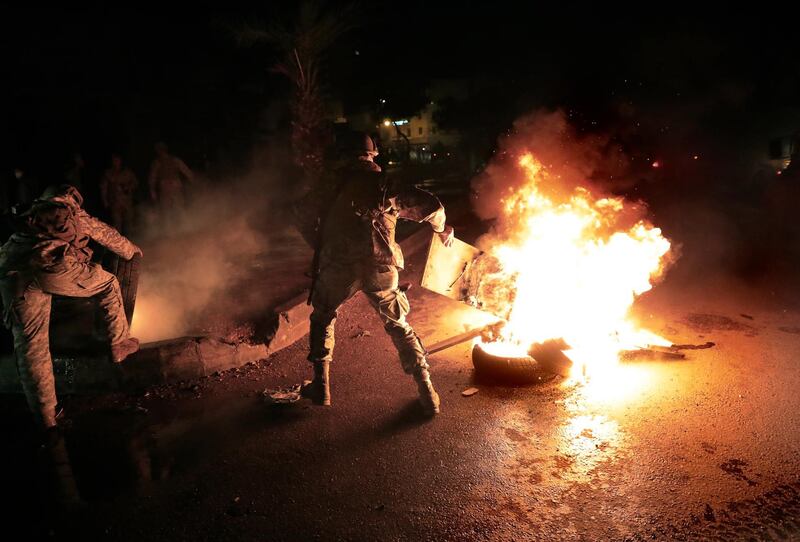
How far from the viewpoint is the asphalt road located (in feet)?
9.55

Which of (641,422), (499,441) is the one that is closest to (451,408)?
(499,441)

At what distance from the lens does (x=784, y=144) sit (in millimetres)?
23781

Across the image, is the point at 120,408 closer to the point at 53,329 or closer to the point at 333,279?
the point at 53,329

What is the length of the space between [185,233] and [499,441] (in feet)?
33.7

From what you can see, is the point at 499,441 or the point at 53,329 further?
the point at 53,329

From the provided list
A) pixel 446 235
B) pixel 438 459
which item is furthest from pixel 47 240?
pixel 438 459

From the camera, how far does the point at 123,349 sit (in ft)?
15.8

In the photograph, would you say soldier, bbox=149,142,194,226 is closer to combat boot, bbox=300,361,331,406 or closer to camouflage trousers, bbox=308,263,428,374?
camouflage trousers, bbox=308,263,428,374

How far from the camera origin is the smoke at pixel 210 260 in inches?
243

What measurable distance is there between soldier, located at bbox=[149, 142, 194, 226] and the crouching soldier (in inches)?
296

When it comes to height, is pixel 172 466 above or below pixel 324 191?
below

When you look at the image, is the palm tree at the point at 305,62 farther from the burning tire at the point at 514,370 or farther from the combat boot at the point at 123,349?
the burning tire at the point at 514,370

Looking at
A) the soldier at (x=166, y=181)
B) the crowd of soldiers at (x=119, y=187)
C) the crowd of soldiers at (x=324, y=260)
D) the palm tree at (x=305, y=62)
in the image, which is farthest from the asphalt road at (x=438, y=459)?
the palm tree at (x=305, y=62)

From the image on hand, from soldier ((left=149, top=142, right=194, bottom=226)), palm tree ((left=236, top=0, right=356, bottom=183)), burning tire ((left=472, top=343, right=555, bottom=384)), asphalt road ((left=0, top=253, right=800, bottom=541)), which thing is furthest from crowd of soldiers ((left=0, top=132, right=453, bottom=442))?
palm tree ((left=236, top=0, right=356, bottom=183))
